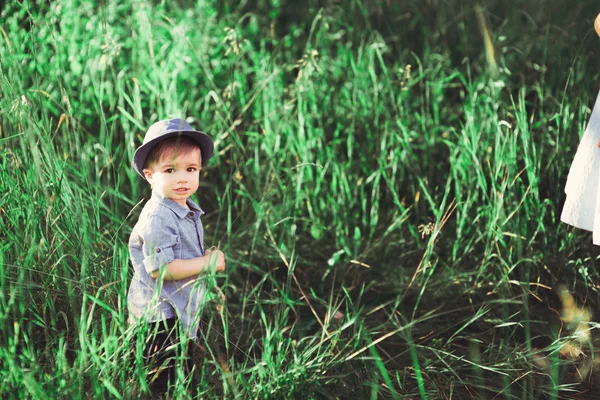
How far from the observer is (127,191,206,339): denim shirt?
1.73 meters

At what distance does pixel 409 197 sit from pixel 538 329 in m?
0.86

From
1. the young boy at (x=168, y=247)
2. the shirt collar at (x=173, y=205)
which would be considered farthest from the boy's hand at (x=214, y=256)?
the shirt collar at (x=173, y=205)

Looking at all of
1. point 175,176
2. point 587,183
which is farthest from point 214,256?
point 587,183

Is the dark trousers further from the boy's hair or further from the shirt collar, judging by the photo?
the boy's hair

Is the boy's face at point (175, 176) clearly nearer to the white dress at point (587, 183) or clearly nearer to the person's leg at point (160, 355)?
the person's leg at point (160, 355)

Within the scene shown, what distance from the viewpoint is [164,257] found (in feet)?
5.67

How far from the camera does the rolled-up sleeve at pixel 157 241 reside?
5.62 ft

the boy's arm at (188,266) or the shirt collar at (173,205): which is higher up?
the shirt collar at (173,205)

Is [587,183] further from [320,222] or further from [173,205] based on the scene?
[320,222]

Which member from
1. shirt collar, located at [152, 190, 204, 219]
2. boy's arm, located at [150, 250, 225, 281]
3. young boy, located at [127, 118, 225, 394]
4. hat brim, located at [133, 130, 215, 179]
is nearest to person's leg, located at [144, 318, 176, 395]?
young boy, located at [127, 118, 225, 394]

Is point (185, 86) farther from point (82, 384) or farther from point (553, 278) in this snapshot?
point (82, 384)

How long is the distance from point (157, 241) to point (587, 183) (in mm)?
1040

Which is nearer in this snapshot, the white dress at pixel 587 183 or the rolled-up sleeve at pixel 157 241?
the rolled-up sleeve at pixel 157 241

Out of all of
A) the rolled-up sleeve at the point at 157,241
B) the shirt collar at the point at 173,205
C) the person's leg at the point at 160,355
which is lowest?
the person's leg at the point at 160,355
